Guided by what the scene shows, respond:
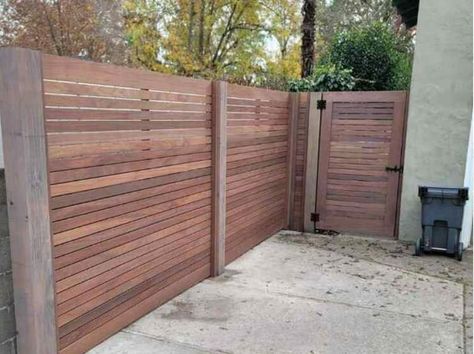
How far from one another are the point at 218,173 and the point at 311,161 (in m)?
2.10

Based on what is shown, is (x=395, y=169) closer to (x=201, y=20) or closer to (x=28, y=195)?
(x=28, y=195)

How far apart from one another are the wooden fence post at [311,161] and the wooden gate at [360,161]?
66 mm

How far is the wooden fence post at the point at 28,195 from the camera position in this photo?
205cm

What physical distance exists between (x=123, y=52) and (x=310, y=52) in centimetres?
499

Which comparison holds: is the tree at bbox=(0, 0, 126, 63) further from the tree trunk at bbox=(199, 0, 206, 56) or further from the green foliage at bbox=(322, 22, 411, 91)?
the green foliage at bbox=(322, 22, 411, 91)

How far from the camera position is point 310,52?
10.5m

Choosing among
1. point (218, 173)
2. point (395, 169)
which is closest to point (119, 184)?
point (218, 173)

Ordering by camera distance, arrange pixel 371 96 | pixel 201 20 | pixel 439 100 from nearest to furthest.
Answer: pixel 439 100, pixel 371 96, pixel 201 20

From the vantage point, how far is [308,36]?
34.2 feet

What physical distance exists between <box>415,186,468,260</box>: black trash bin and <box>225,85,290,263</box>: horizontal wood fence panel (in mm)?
1695

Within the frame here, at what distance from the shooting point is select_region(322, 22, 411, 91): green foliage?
6.95 m

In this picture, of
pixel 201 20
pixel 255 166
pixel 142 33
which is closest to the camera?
pixel 255 166

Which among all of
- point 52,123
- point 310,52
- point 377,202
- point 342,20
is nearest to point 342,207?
point 377,202

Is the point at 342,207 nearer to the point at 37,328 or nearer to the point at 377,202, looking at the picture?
the point at 377,202
